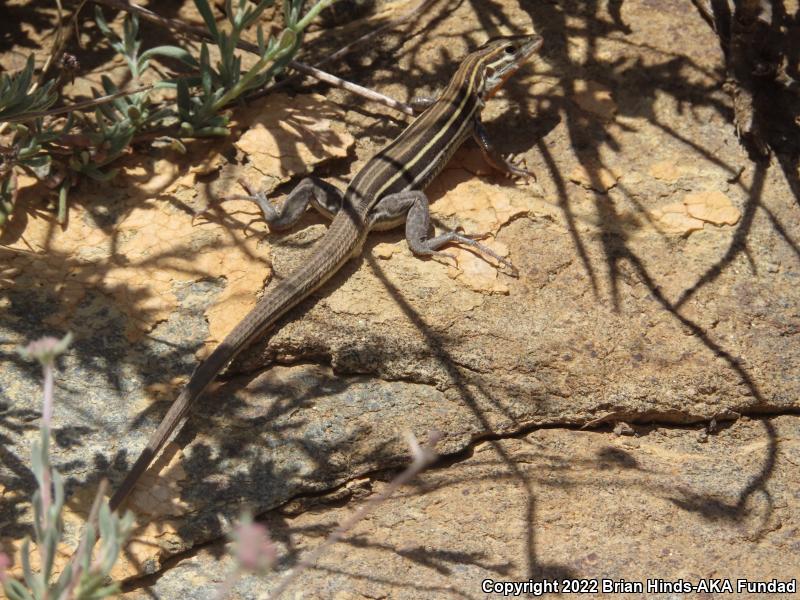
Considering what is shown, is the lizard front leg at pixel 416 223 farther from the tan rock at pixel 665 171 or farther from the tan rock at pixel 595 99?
the tan rock at pixel 595 99

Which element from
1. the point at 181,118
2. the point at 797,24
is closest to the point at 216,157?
the point at 181,118

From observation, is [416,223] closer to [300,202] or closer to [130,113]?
[300,202]

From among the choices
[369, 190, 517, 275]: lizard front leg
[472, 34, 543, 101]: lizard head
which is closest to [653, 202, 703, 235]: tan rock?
[369, 190, 517, 275]: lizard front leg

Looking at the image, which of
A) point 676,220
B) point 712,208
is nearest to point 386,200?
point 676,220

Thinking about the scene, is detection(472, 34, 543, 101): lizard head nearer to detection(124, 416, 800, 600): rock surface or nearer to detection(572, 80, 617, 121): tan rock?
detection(572, 80, 617, 121): tan rock

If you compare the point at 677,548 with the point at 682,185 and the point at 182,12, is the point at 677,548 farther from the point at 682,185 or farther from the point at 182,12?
the point at 182,12

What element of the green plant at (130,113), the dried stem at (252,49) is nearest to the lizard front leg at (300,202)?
the green plant at (130,113)
